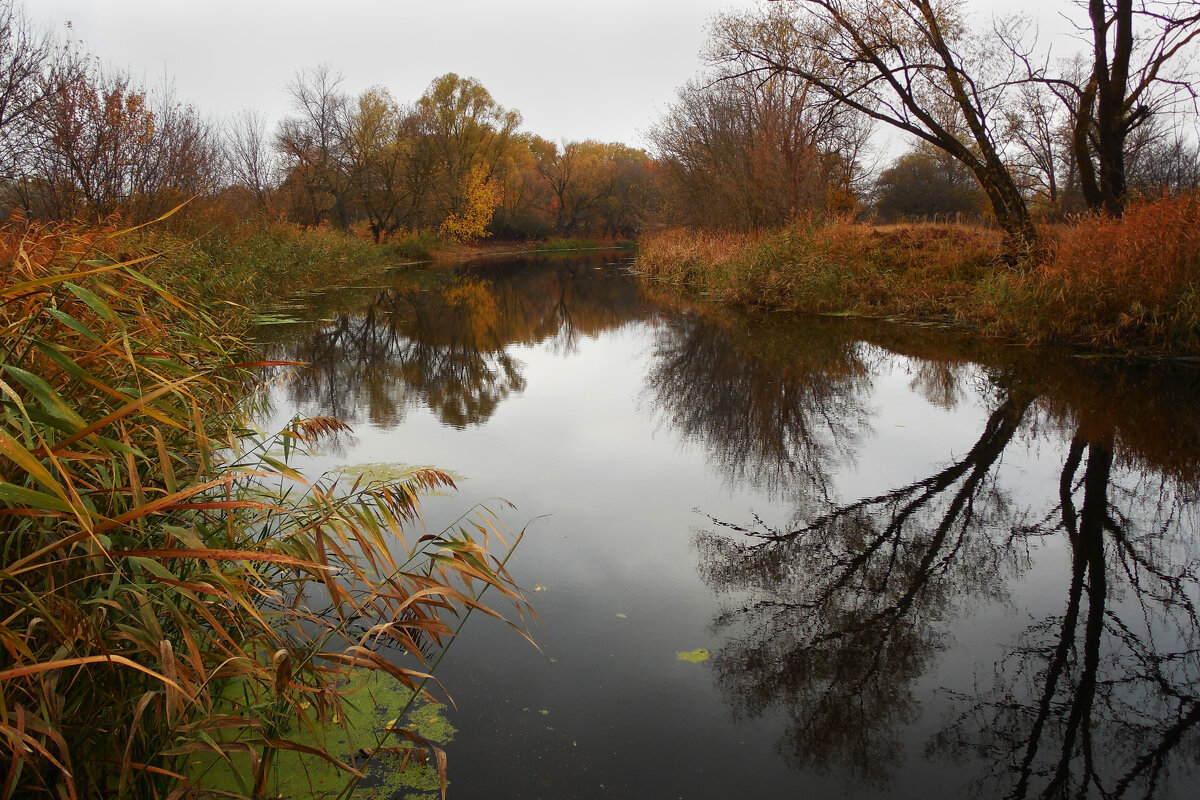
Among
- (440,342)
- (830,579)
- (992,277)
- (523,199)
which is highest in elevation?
(523,199)

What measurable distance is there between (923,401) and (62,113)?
48.5 ft

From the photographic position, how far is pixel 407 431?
6492mm

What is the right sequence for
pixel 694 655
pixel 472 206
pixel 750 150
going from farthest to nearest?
1. pixel 472 206
2. pixel 750 150
3. pixel 694 655

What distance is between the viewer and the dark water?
7.91ft

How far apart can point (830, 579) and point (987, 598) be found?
701mm

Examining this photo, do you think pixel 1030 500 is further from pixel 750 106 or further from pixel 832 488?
pixel 750 106

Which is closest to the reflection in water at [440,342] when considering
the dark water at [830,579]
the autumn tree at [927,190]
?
the dark water at [830,579]

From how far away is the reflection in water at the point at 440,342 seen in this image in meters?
7.84

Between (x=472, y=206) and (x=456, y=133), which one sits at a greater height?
(x=456, y=133)

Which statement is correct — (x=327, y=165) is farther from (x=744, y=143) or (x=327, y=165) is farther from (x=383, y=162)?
(x=744, y=143)

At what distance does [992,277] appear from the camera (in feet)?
37.5

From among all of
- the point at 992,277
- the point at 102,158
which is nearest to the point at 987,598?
the point at 992,277

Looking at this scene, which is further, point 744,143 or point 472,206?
point 472,206

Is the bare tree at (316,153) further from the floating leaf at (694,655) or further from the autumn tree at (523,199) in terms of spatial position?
the floating leaf at (694,655)
